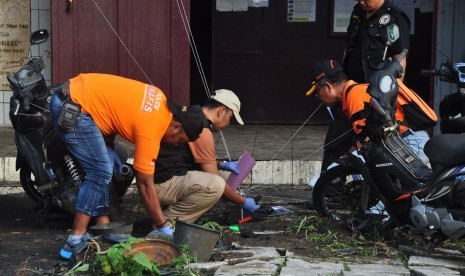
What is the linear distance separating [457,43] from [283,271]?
210 inches

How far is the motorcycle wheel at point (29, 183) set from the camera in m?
7.40

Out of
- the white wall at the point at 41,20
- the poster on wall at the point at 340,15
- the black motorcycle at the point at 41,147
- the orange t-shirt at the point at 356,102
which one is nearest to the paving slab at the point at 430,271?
the orange t-shirt at the point at 356,102

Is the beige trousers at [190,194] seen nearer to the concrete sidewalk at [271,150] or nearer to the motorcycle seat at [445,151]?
the motorcycle seat at [445,151]

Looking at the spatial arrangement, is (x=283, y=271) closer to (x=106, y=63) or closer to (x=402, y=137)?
(x=402, y=137)

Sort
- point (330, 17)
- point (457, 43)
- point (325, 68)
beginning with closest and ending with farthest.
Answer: point (325, 68), point (457, 43), point (330, 17)

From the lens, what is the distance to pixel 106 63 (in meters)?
9.97

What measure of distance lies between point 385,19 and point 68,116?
112 inches

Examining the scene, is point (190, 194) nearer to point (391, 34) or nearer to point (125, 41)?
point (391, 34)

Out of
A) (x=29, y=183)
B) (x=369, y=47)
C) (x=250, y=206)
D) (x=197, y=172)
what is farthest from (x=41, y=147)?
(x=369, y=47)

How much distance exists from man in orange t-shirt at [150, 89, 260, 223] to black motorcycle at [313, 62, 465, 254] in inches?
34.8

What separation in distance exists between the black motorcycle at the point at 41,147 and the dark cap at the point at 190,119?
3.17 feet

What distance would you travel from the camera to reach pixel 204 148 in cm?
653

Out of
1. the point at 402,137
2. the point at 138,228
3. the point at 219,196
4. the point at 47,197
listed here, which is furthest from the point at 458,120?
the point at 47,197

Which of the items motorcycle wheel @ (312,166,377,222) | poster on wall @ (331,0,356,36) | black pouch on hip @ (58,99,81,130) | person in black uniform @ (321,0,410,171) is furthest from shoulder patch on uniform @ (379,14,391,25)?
poster on wall @ (331,0,356,36)
